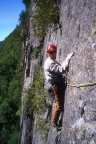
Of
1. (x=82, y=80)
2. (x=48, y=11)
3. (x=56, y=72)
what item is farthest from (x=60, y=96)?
(x=48, y=11)

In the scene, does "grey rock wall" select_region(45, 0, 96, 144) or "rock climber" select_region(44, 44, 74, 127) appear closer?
"grey rock wall" select_region(45, 0, 96, 144)

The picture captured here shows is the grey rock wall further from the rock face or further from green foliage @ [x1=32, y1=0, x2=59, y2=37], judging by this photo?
green foliage @ [x1=32, y1=0, x2=59, y2=37]

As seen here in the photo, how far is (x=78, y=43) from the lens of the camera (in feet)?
21.3

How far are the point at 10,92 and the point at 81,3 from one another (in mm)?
50414

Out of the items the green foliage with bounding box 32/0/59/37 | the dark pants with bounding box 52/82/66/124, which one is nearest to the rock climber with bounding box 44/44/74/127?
the dark pants with bounding box 52/82/66/124

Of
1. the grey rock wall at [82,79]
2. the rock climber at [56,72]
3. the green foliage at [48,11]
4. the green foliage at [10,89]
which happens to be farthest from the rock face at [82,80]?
the green foliage at [10,89]

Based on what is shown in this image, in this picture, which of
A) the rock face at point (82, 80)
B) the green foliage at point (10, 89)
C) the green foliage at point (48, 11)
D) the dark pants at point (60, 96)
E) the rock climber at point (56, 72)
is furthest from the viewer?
the green foliage at point (10, 89)

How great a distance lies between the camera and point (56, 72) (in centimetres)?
700

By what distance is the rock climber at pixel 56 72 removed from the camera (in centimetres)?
686

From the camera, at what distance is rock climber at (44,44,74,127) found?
6.86m

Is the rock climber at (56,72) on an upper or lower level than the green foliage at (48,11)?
lower

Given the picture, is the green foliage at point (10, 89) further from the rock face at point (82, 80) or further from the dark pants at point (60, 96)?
the rock face at point (82, 80)

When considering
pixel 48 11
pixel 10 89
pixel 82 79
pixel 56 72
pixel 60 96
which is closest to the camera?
pixel 82 79

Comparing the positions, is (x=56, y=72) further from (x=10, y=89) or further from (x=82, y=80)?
(x=10, y=89)
